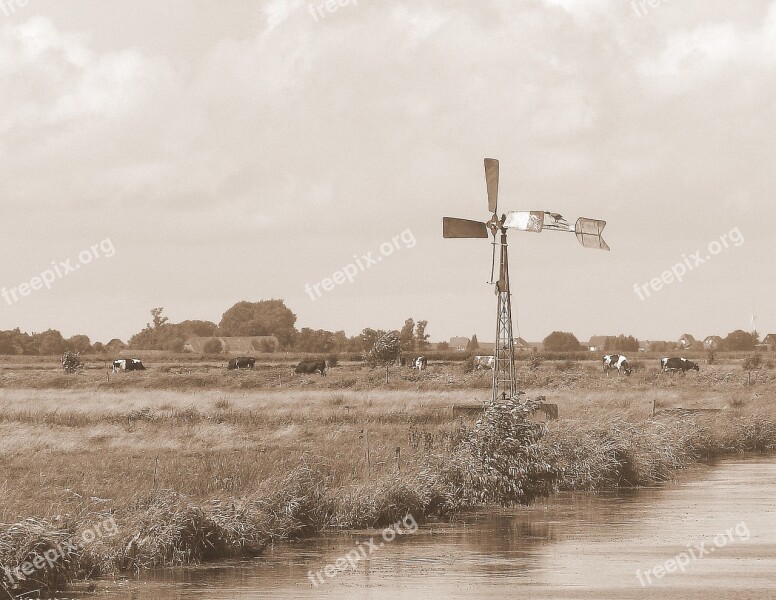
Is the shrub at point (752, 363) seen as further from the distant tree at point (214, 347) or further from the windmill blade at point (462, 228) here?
the distant tree at point (214, 347)

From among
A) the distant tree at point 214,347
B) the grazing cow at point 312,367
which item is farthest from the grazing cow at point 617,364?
the distant tree at point 214,347

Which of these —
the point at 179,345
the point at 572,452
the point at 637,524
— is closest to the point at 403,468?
the point at 637,524

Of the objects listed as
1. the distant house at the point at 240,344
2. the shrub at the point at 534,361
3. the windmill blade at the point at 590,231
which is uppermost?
the distant house at the point at 240,344

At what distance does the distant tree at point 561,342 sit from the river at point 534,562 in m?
152

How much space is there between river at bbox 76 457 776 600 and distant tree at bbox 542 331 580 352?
152 meters

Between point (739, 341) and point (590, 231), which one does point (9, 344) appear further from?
point (590, 231)

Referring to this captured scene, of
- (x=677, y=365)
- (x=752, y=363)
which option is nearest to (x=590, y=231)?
(x=677, y=365)

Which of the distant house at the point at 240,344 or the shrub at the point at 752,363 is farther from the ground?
the distant house at the point at 240,344

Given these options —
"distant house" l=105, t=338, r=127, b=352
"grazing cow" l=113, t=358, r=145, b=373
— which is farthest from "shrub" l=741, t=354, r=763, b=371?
"distant house" l=105, t=338, r=127, b=352

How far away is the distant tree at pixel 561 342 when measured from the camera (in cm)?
17800

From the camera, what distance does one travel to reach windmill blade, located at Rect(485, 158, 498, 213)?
30.6 m

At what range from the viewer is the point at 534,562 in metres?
19.1

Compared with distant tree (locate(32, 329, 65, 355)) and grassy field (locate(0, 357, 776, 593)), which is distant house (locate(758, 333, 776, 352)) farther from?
grassy field (locate(0, 357, 776, 593))

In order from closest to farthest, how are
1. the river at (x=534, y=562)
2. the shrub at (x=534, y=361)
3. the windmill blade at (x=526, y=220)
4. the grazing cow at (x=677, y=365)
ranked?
the river at (x=534, y=562) → the windmill blade at (x=526, y=220) → the grazing cow at (x=677, y=365) → the shrub at (x=534, y=361)
